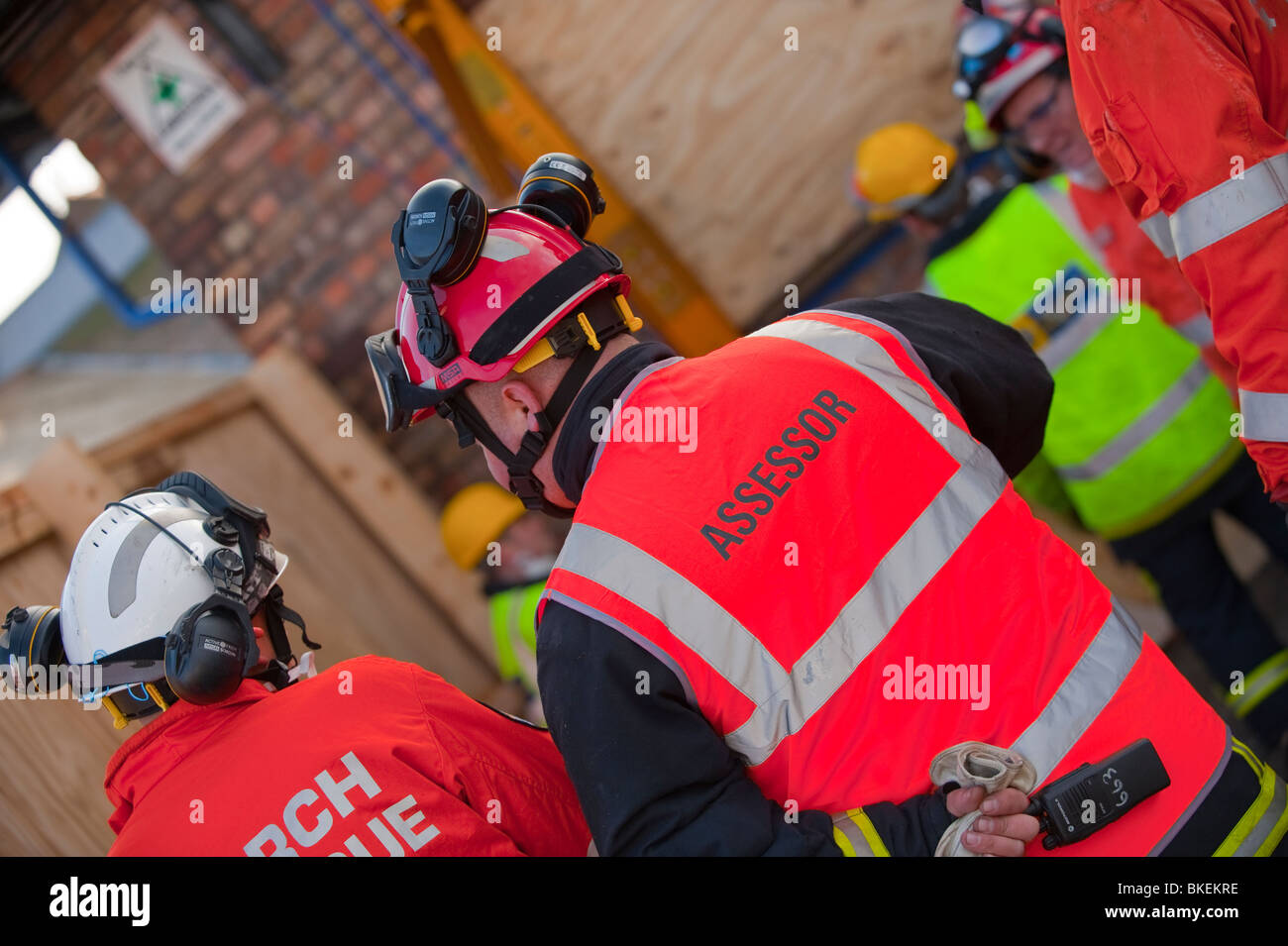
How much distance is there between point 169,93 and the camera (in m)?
4.49

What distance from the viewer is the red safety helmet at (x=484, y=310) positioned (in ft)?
6.18

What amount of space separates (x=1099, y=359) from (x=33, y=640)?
9.25 feet

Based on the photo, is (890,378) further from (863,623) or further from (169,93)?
(169,93)

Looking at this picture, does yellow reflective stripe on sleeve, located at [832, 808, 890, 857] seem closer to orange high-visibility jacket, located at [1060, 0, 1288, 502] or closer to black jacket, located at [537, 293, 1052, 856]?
black jacket, located at [537, 293, 1052, 856]

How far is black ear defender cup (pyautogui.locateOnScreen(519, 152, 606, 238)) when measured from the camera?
214 cm

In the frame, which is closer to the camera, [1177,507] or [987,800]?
[987,800]

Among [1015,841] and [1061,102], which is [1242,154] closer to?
[1015,841]

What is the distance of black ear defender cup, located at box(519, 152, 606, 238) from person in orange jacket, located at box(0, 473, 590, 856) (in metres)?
0.89

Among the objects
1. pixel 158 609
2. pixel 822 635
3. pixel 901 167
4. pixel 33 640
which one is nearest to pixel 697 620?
pixel 822 635

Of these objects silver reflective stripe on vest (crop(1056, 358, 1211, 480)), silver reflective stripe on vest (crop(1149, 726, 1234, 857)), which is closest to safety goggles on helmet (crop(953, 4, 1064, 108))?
silver reflective stripe on vest (crop(1056, 358, 1211, 480))

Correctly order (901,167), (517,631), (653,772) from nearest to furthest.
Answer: (653,772)
(901,167)
(517,631)

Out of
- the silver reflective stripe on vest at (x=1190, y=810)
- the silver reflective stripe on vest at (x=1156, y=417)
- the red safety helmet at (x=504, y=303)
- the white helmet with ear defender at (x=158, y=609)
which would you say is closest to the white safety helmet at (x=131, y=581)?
the white helmet with ear defender at (x=158, y=609)

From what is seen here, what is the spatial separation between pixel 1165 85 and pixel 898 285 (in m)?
2.80
